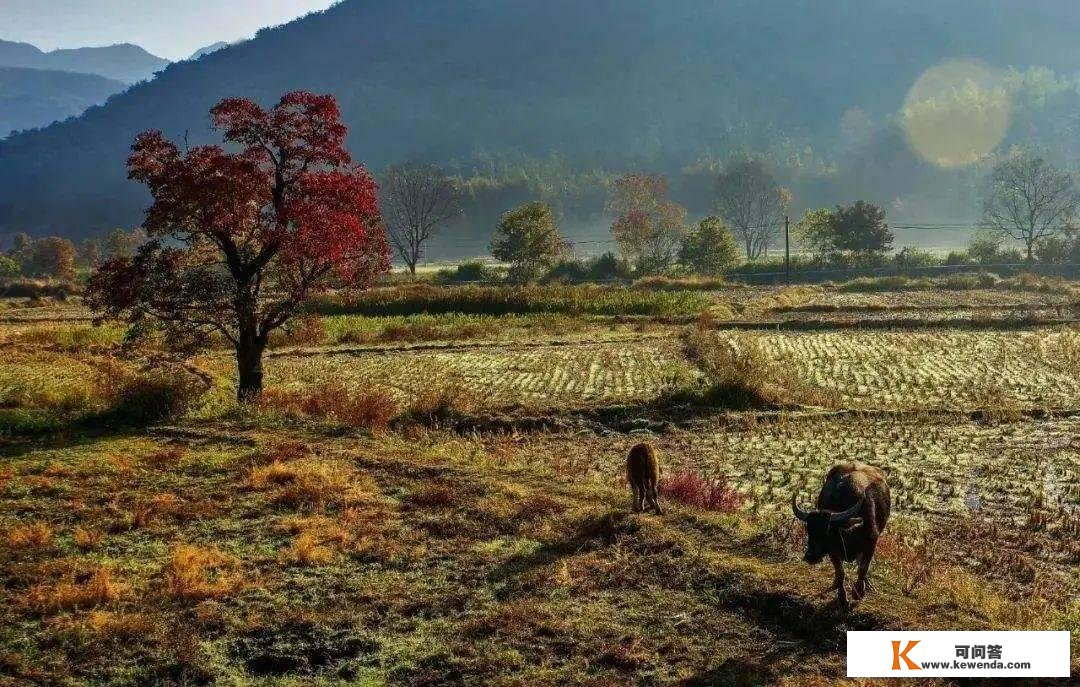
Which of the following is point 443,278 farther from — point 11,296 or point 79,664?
point 79,664

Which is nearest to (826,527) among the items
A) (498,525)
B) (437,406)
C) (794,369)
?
(498,525)

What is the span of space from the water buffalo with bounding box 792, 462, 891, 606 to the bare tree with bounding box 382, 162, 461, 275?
7944 cm

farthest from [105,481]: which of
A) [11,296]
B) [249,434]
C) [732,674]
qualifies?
[11,296]

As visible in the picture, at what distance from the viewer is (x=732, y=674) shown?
6.98 metres

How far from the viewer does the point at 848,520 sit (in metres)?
7.87

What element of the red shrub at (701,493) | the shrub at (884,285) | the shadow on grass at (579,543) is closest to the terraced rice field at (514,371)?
the red shrub at (701,493)

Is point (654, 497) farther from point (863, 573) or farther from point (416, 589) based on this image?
point (416, 589)

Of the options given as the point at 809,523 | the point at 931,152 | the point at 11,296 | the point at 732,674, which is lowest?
the point at 732,674

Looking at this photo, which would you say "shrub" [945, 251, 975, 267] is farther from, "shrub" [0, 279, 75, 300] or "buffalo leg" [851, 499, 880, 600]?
"shrub" [0, 279, 75, 300]

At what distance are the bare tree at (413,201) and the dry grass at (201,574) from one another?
77389 millimetres

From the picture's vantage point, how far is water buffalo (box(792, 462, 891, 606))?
7875 millimetres

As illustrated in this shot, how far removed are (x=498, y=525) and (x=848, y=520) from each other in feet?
15.9

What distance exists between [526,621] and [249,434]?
1026 centimetres

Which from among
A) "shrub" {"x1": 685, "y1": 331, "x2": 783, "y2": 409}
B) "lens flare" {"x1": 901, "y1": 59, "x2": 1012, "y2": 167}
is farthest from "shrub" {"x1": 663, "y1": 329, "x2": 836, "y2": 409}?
"lens flare" {"x1": 901, "y1": 59, "x2": 1012, "y2": 167}
